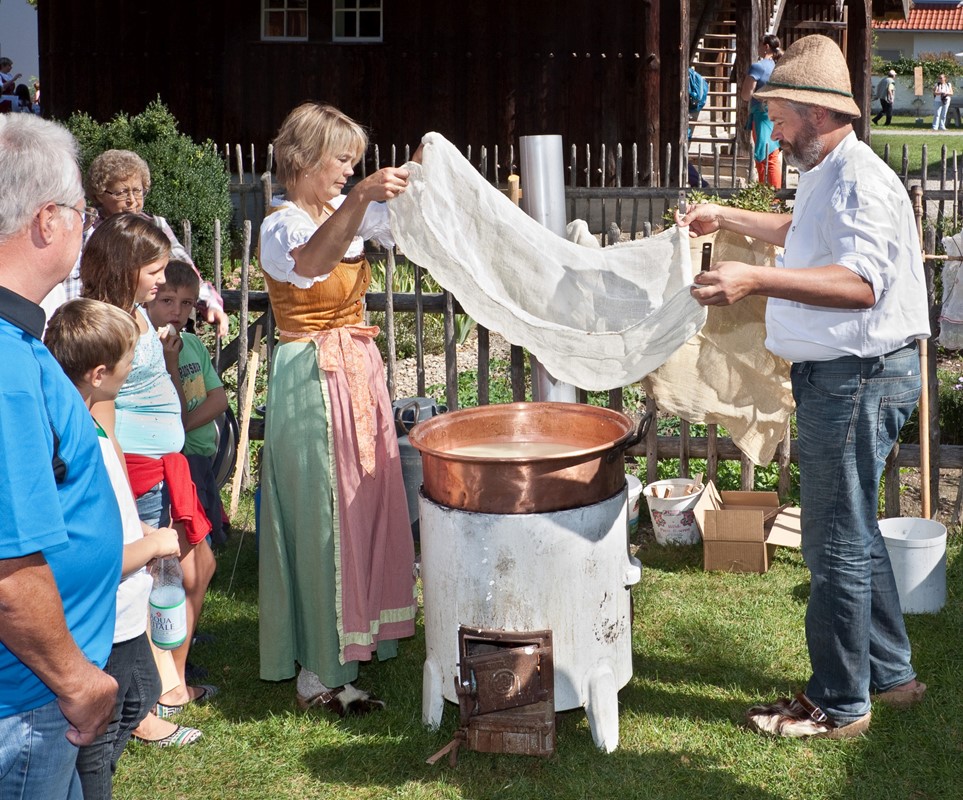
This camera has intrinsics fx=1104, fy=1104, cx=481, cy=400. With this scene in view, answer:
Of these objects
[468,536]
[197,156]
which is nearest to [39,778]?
[468,536]

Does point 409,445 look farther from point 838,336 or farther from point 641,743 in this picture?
point 838,336

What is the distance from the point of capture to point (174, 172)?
10234 millimetres

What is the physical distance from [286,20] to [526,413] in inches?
454

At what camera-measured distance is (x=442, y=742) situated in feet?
12.5

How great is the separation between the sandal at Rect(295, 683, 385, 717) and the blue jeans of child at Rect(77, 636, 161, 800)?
1454mm

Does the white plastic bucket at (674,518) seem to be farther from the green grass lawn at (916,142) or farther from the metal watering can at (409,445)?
the green grass lawn at (916,142)

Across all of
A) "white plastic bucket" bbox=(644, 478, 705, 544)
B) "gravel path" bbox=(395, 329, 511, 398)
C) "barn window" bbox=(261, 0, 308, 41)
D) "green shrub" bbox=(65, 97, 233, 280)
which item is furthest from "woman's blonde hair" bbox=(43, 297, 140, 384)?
"barn window" bbox=(261, 0, 308, 41)

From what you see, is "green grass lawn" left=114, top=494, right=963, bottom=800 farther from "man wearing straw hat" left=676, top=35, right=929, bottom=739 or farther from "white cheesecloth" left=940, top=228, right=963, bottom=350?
"white cheesecloth" left=940, top=228, right=963, bottom=350

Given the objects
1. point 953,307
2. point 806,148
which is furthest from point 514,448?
point 953,307

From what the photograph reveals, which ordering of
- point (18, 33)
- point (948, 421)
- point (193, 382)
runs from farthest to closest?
point (18, 33) < point (948, 421) < point (193, 382)

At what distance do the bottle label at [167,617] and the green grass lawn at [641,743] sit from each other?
48cm

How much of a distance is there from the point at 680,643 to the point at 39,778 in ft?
9.77

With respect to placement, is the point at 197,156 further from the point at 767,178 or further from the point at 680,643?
the point at 680,643

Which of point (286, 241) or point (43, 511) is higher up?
point (286, 241)
